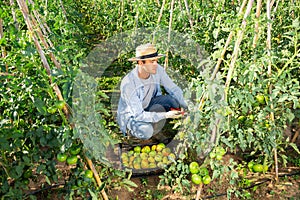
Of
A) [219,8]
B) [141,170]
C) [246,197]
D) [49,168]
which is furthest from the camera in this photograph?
[219,8]

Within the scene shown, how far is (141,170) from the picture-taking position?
2770mm

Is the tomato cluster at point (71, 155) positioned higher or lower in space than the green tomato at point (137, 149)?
higher

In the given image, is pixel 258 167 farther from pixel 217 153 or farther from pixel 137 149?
pixel 137 149

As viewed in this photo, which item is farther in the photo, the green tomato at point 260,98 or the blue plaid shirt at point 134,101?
the blue plaid shirt at point 134,101

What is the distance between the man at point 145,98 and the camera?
9.09 feet

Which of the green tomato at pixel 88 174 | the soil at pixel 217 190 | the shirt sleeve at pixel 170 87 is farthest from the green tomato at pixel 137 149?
the green tomato at pixel 88 174

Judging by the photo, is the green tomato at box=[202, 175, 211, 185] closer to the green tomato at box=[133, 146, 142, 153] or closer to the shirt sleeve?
the green tomato at box=[133, 146, 142, 153]

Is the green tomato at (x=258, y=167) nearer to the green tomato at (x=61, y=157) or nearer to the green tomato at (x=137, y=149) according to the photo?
the green tomato at (x=137, y=149)

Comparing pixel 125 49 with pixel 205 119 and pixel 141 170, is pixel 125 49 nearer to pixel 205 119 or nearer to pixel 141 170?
pixel 141 170

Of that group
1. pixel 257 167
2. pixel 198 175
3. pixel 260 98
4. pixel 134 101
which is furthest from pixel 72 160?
pixel 257 167

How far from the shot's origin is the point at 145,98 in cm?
310

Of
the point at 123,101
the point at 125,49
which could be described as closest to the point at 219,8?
the point at 125,49

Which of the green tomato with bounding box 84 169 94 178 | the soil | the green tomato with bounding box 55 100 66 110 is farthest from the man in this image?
the green tomato with bounding box 55 100 66 110

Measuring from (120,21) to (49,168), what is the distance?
3.72 m
